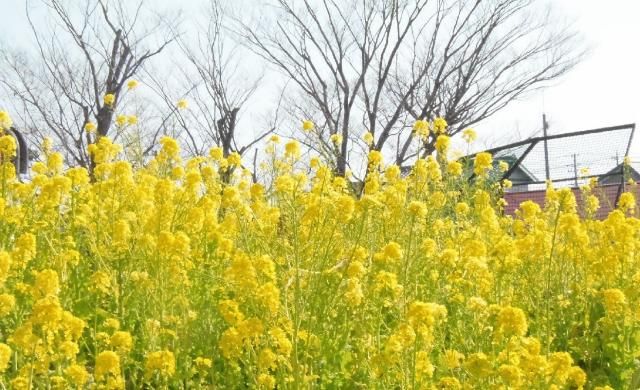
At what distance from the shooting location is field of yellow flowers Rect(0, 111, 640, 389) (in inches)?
75.4

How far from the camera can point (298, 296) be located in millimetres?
1938

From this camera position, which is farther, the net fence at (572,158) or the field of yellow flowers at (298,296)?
the net fence at (572,158)

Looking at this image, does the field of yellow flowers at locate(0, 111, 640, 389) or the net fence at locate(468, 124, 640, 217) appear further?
the net fence at locate(468, 124, 640, 217)

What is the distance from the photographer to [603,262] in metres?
3.13

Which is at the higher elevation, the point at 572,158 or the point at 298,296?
the point at 572,158

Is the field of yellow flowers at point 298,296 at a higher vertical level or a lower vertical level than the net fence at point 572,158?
lower

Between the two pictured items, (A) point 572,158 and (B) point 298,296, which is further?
(A) point 572,158

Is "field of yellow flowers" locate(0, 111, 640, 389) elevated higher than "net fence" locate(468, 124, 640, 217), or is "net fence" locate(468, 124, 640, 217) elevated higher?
"net fence" locate(468, 124, 640, 217)

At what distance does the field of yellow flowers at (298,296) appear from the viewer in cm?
192

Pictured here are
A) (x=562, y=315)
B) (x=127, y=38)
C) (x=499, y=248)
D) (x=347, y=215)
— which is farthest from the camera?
(x=127, y=38)

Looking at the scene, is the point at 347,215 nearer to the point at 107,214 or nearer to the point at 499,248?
the point at 499,248

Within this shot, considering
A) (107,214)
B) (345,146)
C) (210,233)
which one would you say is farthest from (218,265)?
(345,146)

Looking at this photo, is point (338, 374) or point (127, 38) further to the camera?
point (127, 38)

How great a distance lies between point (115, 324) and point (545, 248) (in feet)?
5.91
